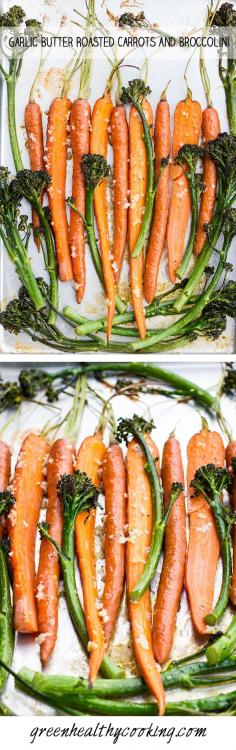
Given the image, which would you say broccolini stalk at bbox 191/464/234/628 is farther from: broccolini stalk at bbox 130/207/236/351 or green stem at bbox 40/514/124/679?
broccolini stalk at bbox 130/207/236/351

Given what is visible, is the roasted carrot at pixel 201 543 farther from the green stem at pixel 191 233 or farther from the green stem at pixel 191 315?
the green stem at pixel 191 233

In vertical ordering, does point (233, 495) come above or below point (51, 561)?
above

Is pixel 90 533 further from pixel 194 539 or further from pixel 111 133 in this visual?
pixel 111 133

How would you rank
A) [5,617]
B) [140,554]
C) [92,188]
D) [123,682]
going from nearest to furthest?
[123,682] → [5,617] → [140,554] → [92,188]

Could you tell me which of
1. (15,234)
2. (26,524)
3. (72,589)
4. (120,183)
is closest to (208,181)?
(120,183)

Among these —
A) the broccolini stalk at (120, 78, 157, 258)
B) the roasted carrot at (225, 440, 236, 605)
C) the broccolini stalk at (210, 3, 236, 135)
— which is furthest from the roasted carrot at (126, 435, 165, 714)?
the broccolini stalk at (210, 3, 236, 135)

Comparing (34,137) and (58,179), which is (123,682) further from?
(34,137)
